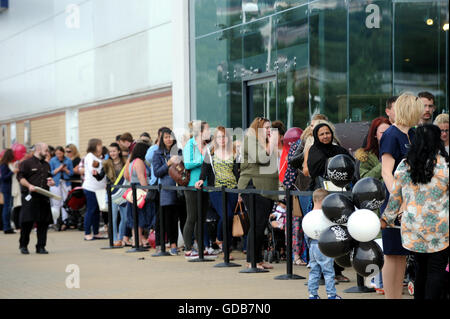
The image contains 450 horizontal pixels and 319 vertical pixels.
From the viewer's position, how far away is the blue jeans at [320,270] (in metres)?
7.95

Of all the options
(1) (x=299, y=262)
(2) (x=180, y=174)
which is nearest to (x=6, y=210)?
(2) (x=180, y=174)

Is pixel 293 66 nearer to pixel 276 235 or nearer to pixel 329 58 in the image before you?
pixel 329 58

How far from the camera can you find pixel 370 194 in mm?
6895

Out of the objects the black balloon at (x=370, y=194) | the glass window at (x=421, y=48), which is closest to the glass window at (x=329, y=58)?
the glass window at (x=421, y=48)

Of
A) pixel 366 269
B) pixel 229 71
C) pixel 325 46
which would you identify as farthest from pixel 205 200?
pixel 366 269

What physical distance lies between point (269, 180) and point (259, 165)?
0.25m

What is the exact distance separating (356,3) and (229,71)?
13.2 feet

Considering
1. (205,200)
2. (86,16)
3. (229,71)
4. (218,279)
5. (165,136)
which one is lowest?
(218,279)

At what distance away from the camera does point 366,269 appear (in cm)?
684

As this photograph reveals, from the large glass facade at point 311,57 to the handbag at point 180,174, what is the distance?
2657mm

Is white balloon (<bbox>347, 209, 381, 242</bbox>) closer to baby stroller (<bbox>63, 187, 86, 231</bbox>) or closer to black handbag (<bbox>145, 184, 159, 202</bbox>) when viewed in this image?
black handbag (<bbox>145, 184, 159, 202</bbox>)

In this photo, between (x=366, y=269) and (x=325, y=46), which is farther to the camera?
(x=325, y=46)
